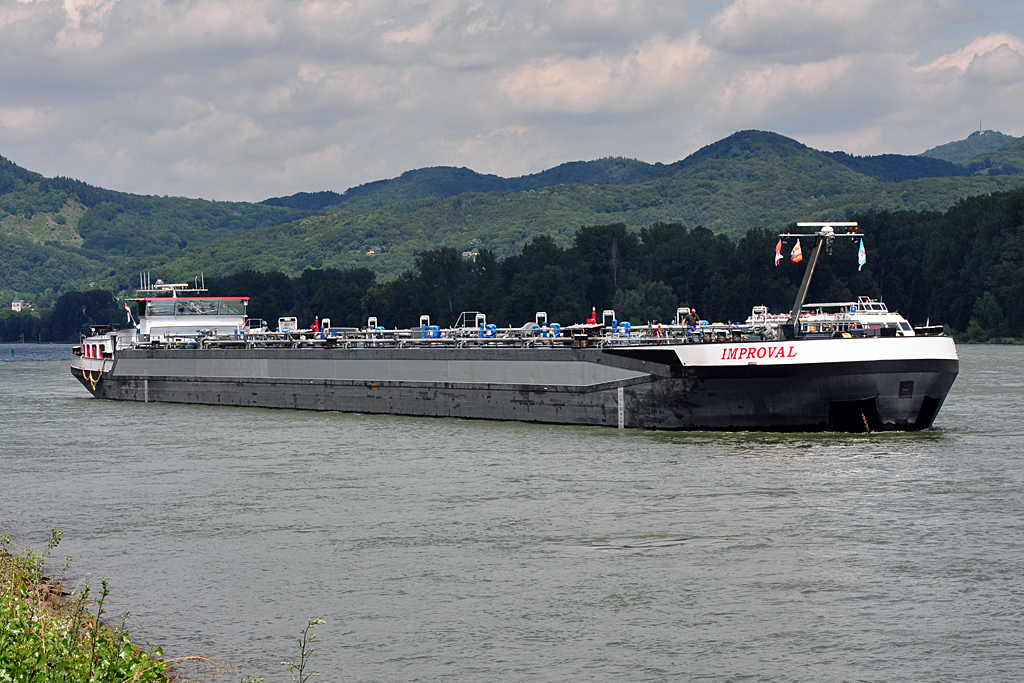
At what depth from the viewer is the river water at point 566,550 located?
44.5ft

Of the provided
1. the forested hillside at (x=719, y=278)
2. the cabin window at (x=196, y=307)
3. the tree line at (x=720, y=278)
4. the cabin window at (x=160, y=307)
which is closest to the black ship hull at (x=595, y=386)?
the cabin window at (x=160, y=307)

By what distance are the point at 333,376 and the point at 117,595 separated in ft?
99.8

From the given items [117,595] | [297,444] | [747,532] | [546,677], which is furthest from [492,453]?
[546,677]

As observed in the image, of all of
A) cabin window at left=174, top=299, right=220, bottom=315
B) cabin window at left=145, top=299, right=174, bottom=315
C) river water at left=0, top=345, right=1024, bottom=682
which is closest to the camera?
river water at left=0, top=345, right=1024, bottom=682

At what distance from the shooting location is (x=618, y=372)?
113ft

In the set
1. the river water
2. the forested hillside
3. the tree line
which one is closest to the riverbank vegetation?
the river water

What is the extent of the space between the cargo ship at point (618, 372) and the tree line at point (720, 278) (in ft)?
249

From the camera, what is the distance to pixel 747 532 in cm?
1986

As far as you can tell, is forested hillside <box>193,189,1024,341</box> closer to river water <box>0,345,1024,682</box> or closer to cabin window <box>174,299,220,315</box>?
cabin window <box>174,299,220,315</box>

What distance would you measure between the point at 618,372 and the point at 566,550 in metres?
16.1

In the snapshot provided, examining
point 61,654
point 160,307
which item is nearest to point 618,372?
point 61,654

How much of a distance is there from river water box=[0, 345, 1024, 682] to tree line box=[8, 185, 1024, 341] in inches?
3458

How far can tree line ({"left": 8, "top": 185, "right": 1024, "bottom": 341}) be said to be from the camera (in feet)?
376

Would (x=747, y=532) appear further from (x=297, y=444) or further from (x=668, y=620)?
(x=297, y=444)
